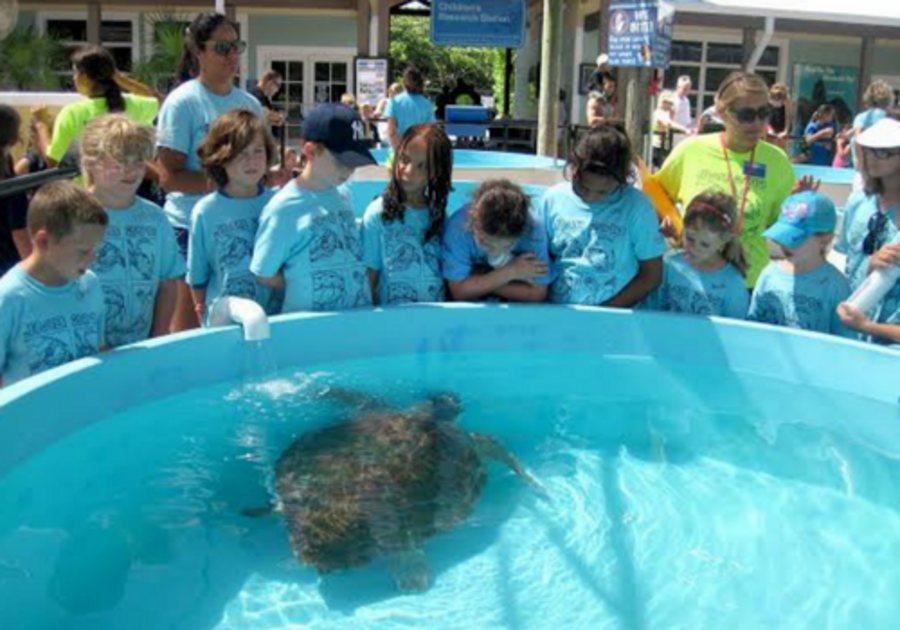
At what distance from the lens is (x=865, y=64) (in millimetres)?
20812

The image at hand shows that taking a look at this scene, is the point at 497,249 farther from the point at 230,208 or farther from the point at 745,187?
the point at 745,187

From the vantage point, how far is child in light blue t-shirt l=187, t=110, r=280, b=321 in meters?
3.30

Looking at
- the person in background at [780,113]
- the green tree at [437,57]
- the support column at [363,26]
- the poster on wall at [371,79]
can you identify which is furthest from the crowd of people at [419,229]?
the green tree at [437,57]

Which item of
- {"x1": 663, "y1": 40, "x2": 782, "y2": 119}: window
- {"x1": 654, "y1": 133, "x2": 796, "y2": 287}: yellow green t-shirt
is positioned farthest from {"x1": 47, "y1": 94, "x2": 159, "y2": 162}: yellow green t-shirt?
{"x1": 663, "y1": 40, "x2": 782, "y2": 119}: window

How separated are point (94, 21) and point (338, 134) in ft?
57.8

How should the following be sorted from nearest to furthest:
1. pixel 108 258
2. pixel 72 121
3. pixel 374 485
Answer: pixel 374 485
pixel 108 258
pixel 72 121

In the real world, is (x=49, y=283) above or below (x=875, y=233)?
below

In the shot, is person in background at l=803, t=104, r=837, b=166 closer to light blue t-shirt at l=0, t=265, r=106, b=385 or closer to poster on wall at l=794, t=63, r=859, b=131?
poster on wall at l=794, t=63, r=859, b=131

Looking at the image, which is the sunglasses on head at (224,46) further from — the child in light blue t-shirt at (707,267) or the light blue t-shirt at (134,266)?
the child in light blue t-shirt at (707,267)

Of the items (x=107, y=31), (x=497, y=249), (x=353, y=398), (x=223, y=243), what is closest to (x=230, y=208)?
(x=223, y=243)

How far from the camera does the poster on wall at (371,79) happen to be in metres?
17.7

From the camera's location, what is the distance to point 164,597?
2.36 meters

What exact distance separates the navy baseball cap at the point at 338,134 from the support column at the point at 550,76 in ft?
33.7

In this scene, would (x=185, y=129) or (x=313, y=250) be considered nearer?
(x=313, y=250)
